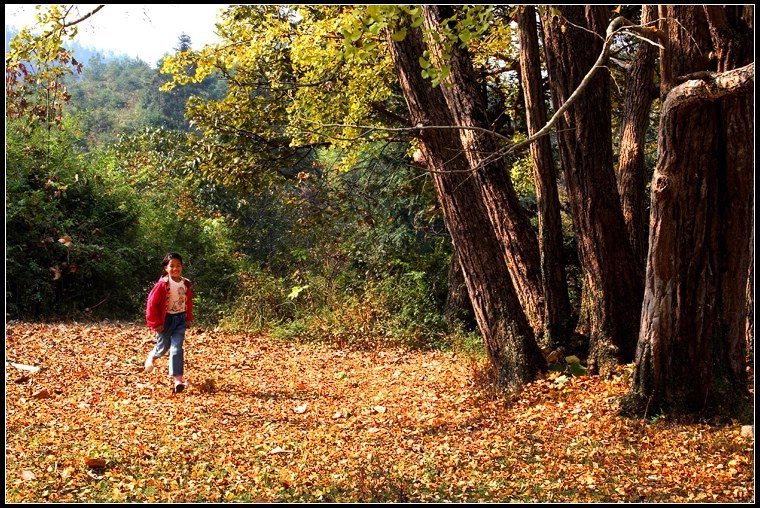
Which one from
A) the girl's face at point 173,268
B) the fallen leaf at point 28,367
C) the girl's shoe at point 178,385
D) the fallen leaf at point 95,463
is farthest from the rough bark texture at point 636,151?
the fallen leaf at point 28,367

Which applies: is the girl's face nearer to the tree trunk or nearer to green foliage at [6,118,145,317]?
the tree trunk

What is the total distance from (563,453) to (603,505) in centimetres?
111

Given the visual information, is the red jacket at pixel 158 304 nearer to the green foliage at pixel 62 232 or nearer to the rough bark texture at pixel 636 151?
the rough bark texture at pixel 636 151

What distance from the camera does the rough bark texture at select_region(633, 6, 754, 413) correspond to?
5.45m

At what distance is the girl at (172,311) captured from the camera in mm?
7926

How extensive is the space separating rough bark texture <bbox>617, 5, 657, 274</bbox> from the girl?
4.77 meters

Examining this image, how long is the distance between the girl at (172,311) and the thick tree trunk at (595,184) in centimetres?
419

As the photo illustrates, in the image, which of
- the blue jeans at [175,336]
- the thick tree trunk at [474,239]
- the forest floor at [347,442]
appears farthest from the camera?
the blue jeans at [175,336]

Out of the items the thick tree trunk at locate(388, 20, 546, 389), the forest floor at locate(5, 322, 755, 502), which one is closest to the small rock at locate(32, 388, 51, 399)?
the forest floor at locate(5, 322, 755, 502)

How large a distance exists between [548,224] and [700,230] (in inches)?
96.9

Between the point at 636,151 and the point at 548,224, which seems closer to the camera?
the point at 636,151

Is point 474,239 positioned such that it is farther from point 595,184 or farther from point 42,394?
point 42,394

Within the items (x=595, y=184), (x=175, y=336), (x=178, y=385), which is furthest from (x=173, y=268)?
(x=595, y=184)

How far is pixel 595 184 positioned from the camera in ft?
24.1
